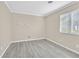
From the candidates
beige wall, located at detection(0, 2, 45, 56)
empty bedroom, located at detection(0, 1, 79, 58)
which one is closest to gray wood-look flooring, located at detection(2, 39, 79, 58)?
empty bedroom, located at detection(0, 1, 79, 58)

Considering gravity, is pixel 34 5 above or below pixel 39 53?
above

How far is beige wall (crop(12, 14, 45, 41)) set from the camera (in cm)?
595

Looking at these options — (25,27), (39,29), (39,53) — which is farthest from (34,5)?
(39,29)

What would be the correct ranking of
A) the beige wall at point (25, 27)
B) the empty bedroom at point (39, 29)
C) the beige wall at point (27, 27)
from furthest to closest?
the beige wall at point (27, 27), the beige wall at point (25, 27), the empty bedroom at point (39, 29)

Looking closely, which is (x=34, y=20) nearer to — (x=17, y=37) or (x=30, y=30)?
(x=30, y=30)

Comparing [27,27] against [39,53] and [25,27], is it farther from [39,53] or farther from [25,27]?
[39,53]

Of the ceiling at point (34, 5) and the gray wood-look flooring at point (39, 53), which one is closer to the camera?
the gray wood-look flooring at point (39, 53)

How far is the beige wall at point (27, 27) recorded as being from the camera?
5948 millimetres

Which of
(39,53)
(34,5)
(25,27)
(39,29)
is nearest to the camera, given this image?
(39,53)

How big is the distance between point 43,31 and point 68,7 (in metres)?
3.64

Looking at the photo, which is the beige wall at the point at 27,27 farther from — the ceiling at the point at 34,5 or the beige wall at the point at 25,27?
the ceiling at the point at 34,5

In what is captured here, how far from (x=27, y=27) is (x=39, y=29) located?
3.66ft

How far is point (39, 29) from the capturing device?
699 centimetres

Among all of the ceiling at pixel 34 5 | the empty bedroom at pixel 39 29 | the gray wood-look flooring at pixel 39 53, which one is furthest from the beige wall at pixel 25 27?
the gray wood-look flooring at pixel 39 53
